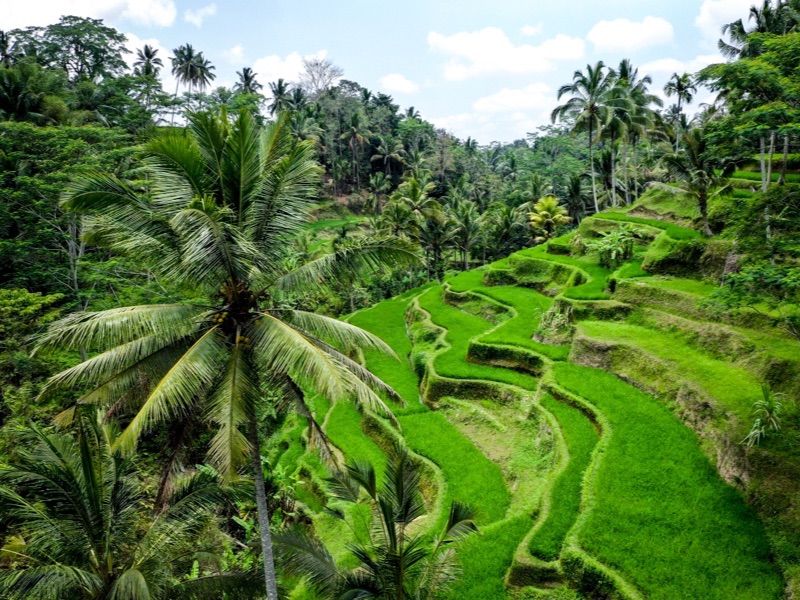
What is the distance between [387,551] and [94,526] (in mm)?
4904

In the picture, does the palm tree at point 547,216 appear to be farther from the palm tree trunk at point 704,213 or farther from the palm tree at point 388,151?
the palm tree at point 388,151

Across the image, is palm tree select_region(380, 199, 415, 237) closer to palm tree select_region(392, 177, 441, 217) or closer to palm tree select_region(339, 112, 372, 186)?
palm tree select_region(392, 177, 441, 217)

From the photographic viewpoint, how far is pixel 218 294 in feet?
24.7

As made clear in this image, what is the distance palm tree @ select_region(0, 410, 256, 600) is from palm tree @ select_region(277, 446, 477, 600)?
135 cm

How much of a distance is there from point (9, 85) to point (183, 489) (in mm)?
31860

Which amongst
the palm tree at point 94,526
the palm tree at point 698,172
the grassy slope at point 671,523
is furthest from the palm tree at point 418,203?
the palm tree at point 94,526

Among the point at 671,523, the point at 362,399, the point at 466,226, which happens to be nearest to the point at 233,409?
the point at 362,399

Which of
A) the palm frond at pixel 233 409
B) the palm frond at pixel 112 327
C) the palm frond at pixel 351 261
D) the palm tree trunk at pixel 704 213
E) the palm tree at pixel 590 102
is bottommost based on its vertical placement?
the palm frond at pixel 233 409

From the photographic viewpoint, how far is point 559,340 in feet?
61.0

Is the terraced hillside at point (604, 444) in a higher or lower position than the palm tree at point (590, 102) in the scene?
lower

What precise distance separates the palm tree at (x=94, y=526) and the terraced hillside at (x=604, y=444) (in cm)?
456

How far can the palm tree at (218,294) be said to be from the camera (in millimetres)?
6438

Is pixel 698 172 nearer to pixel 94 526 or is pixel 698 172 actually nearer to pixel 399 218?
pixel 399 218

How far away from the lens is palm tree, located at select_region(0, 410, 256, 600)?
23.2ft
